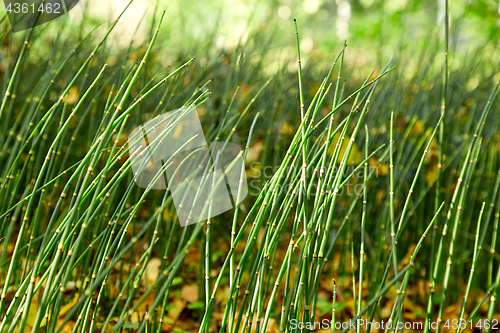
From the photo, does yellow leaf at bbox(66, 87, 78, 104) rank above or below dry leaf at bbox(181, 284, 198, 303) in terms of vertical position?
above

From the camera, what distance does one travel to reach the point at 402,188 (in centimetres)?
135

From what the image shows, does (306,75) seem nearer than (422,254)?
No

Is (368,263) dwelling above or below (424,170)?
below

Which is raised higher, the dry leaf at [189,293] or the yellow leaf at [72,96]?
the yellow leaf at [72,96]

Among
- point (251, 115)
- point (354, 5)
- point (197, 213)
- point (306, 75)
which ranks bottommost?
point (197, 213)

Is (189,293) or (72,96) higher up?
(72,96)

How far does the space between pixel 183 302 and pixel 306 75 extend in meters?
1.23

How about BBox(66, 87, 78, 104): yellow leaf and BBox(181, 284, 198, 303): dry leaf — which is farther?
BBox(66, 87, 78, 104): yellow leaf

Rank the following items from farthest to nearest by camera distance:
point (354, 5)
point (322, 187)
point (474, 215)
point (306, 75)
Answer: point (354, 5)
point (306, 75)
point (474, 215)
point (322, 187)

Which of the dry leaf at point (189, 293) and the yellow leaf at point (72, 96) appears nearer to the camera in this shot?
the dry leaf at point (189, 293)

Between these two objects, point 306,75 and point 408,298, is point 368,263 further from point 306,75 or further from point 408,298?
point 306,75

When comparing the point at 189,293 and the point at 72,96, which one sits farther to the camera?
the point at 72,96

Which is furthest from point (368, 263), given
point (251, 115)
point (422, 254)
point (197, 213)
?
point (251, 115)

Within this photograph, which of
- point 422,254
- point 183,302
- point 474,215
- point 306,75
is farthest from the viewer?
point 306,75
